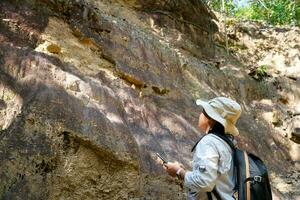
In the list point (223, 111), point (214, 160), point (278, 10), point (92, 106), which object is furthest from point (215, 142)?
point (278, 10)

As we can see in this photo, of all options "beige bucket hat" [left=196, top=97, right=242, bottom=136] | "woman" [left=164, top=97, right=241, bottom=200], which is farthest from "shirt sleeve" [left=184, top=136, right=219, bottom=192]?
"beige bucket hat" [left=196, top=97, right=242, bottom=136]

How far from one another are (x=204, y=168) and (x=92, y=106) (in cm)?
251

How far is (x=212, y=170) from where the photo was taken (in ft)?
10.3

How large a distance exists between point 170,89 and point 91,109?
2811mm

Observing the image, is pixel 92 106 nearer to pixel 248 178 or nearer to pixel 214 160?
pixel 214 160

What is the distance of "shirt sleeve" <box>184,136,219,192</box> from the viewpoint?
313cm

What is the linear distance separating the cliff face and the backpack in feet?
6.32

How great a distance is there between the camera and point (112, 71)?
22.1 feet

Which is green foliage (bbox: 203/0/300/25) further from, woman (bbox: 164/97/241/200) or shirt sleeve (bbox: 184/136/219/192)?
shirt sleeve (bbox: 184/136/219/192)

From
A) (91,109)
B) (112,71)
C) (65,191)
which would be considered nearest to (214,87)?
(112,71)

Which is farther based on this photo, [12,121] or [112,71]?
[112,71]

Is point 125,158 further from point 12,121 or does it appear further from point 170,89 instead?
point 170,89

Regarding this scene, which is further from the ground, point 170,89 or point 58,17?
point 58,17

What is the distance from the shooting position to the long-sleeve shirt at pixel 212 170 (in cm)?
313
